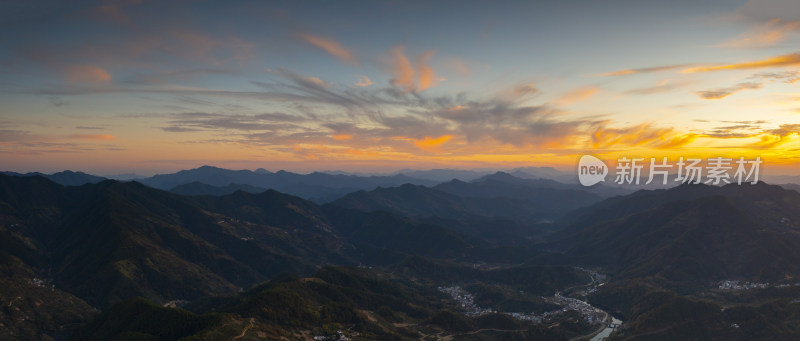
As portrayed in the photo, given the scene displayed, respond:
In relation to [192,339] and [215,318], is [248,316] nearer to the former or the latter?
[215,318]

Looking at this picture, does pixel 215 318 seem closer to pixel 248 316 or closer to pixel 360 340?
pixel 248 316

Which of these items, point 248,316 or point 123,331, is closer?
point 123,331

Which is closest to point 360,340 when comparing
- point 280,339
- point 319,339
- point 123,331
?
point 319,339

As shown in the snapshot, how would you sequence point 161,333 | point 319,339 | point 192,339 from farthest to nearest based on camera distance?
point 319,339 → point 161,333 → point 192,339

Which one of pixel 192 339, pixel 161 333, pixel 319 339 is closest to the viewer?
pixel 192 339

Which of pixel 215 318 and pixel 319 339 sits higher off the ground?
pixel 215 318

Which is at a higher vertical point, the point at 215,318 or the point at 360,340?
the point at 215,318

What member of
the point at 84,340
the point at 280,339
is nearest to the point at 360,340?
the point at 280,339

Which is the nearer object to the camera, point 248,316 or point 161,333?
point 161,333
